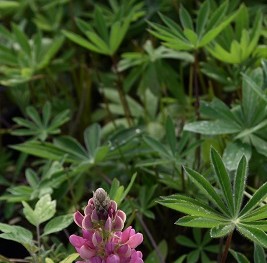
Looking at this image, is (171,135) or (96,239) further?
(171,135)

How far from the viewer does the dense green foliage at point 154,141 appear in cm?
123

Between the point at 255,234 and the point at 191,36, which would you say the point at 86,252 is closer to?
the point at 255,234

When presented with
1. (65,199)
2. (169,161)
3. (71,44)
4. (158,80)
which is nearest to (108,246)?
(169,161)

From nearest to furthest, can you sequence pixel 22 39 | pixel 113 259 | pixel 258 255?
pixel 113 259
pixel 258 255
pixel 22 39

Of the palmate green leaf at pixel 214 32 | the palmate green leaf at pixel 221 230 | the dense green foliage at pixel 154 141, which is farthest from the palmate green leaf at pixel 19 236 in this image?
the palmate green leaf at pixel 214 32

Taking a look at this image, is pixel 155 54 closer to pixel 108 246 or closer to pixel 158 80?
pixel 158 80

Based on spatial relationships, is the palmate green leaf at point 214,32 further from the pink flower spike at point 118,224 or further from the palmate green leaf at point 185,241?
the pink flower spike at point 118,224

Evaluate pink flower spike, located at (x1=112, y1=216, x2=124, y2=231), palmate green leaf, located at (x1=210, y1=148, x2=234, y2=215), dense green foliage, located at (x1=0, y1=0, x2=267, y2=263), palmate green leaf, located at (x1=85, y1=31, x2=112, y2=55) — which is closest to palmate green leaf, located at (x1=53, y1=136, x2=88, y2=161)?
dense green foliage, located at (x1=0, y1=0, x2=267, y2=263)

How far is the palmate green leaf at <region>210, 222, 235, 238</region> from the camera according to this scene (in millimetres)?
1037

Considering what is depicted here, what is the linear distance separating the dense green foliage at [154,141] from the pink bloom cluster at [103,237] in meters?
0.10

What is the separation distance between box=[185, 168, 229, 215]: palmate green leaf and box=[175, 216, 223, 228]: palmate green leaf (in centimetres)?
6

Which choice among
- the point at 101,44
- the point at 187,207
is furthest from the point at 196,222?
the point at 101,44

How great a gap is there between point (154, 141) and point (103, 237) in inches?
22.8

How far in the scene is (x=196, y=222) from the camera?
1065 mm
